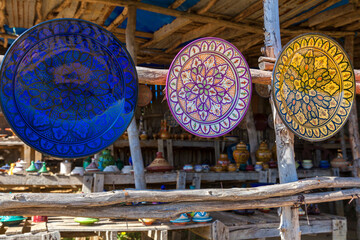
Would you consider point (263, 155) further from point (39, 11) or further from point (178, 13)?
point (39, 11)

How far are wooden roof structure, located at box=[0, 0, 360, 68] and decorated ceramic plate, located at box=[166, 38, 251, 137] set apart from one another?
5.61 feet

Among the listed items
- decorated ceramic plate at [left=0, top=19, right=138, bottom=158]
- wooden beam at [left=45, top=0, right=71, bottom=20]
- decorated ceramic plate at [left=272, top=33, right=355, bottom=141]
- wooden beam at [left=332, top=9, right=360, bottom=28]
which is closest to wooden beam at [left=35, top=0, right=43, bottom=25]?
wooden beam at [left=45, top=0, right=71, bottom=20]

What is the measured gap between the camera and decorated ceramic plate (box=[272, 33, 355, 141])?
2.94m

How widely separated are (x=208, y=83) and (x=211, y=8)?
7.29ft

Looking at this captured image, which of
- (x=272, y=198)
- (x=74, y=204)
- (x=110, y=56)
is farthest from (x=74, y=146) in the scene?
(x=272, y=198)

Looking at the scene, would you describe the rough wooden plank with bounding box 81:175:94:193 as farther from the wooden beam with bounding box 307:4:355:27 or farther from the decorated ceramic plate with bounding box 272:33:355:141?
the wooden beam with bounding box 307:4:355:27

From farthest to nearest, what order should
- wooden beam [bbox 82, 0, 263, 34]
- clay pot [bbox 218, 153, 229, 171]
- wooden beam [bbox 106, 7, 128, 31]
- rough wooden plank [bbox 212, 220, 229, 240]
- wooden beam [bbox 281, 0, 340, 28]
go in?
1. clay pot [bbox 218, 153, 229, 171]
2. wooden beam [bbox 106, 7, 128, 31]
3. wooden beam [bbox 281, 0, 340, 28]
4. wooden beam [bbox 82, 0, 263, 34]
5. rough wooden plank [bbox 212, 220, 229, 240]

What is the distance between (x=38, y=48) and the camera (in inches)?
94.3

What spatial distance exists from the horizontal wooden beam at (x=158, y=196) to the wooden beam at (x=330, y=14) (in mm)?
2763

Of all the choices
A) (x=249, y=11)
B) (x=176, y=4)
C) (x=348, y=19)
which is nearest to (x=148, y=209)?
(x=176, y=4)

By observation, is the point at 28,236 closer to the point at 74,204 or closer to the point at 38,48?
the point at 74,204

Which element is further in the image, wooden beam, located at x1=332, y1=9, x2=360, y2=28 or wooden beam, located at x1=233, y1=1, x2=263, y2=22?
wooden beam, located at x1=332, y1=9, x2=360, y2=28

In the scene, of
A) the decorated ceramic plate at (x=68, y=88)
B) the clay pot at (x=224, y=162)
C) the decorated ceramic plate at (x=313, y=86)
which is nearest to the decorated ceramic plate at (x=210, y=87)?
the decorated ceramic plate at (x=313, y=86)

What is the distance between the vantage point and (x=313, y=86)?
323cm
